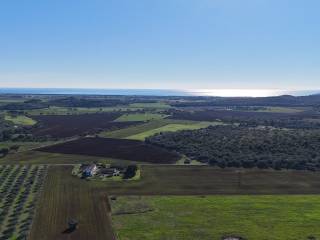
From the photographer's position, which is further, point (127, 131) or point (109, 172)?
point (127, 131)

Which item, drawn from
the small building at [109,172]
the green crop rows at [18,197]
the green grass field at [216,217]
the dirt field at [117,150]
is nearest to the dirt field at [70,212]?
the green crop rows at [18,197]

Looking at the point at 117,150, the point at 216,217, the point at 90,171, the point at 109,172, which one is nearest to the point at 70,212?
the point at 216,217

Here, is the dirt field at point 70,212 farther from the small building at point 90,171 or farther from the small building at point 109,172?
the small building at point 109,172

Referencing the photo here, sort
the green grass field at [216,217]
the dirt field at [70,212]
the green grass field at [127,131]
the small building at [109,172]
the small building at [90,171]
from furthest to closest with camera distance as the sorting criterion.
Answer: the green grass field at [127,131] < the small building at [109,172] < the small building at [90,171] < the green grass field at [216,217] < the dirt field at [70,212]

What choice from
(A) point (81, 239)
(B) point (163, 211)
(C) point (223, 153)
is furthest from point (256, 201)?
(C) point (223, 153)

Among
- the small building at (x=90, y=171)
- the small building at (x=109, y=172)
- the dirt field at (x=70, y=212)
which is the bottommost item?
the dirt field at (x=70, y=212)

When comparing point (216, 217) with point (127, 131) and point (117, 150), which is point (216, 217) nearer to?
point (117, 150)

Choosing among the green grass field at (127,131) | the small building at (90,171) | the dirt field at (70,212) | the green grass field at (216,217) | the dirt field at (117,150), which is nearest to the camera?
the dirt field at (70,212)

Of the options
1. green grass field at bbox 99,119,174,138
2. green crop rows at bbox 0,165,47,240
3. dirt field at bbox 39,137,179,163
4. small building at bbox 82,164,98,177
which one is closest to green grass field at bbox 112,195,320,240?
green crop rows at bbox 0,165,47,240
